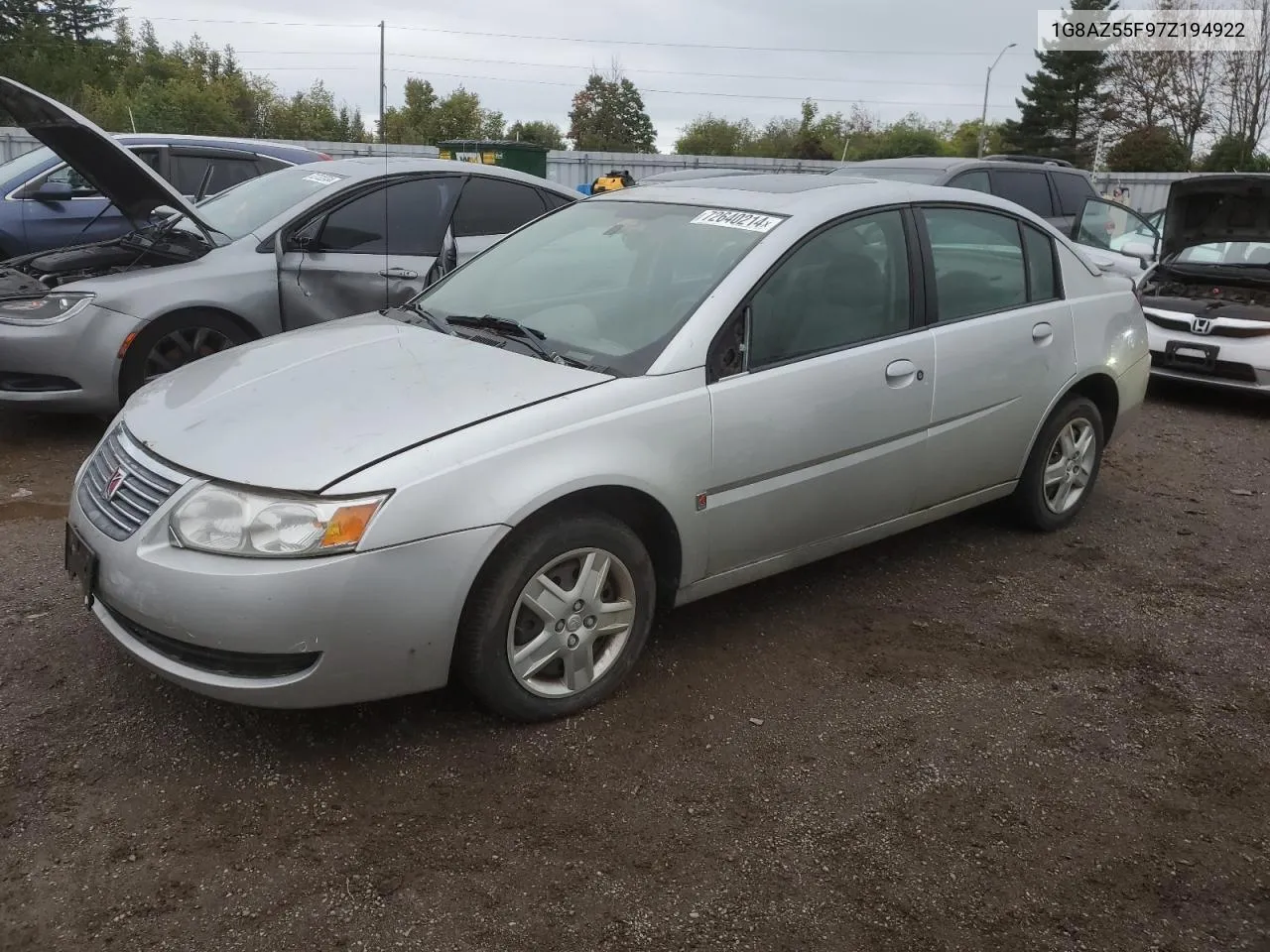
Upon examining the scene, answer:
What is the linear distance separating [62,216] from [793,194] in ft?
22.2

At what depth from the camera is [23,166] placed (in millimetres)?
8539

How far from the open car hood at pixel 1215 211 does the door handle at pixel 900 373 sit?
5.54m

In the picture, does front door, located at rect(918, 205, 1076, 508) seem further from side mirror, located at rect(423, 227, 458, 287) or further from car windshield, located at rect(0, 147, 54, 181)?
car windshield, located at rect(0, 147, 54, 181)

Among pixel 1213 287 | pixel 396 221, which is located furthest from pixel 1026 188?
pixel 396 221

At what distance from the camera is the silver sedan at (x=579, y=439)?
2.77 metres

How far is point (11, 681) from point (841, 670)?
8.93 ft

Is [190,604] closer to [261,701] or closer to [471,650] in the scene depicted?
[261,701]

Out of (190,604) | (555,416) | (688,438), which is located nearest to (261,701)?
(190,604)

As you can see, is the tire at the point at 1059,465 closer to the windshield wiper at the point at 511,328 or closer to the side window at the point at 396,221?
the windshield wiper at the point at 511,328

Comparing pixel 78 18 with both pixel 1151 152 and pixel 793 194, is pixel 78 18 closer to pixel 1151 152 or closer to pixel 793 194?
pixel 1151 152

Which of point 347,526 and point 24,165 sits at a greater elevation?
point 24,165

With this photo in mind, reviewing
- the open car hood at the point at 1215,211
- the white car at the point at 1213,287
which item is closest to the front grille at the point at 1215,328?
the white car at the point at 1213,287

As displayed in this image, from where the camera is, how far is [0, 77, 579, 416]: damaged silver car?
18.5 feet

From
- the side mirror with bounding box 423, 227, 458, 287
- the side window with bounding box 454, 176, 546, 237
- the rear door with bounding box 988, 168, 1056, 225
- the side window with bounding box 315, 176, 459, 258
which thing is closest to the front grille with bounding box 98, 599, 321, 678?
the side mirror with bounding box 423, 227, 458, 287
